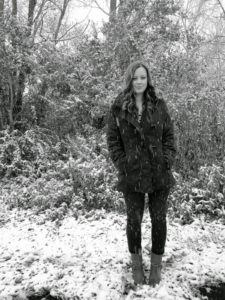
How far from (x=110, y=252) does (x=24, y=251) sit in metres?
1.17

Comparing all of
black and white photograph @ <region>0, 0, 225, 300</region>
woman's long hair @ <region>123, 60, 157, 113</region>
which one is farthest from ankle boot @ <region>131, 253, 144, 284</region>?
woman's long hair @ <region>123, 60, 157, 113</region>

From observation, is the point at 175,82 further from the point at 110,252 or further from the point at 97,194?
the point at 110,252

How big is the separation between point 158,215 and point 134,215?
23 cm

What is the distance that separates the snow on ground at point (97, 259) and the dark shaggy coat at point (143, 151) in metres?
1.10

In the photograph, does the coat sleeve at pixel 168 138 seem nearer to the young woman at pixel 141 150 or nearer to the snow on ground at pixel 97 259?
the young woman at pixel 141 150

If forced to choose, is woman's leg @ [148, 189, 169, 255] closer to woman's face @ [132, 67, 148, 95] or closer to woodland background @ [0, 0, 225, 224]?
woman's face @ [132, 67, 148, 95]

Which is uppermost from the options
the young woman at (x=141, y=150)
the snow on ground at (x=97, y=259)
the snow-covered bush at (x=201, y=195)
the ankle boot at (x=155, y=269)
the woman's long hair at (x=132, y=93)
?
the woman's long hair at (x=132, y=93)

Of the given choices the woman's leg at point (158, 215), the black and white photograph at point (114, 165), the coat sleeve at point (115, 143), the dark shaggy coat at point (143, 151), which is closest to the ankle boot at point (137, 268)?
the black and white photograph at point (114, 165)

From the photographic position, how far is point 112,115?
121 inches

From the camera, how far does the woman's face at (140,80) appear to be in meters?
2.97

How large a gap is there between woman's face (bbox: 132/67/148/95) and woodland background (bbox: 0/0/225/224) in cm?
241

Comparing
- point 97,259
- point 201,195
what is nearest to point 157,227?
point 97,259

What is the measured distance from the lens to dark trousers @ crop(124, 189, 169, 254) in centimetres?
302

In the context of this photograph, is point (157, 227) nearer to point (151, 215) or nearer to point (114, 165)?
point (151, 215)
